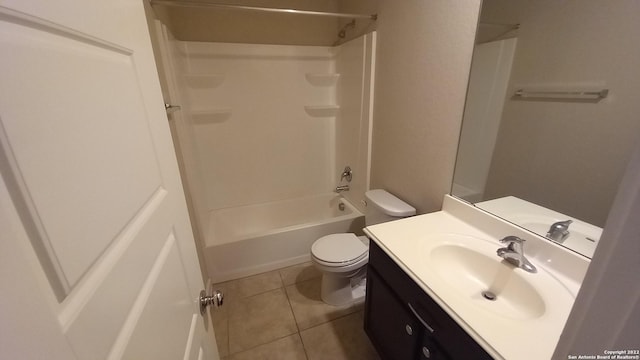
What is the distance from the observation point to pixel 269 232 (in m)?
2.08

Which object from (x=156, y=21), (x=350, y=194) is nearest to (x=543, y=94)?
(x=350, y=194)

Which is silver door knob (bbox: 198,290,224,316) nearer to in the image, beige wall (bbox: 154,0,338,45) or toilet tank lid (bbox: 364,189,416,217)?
toilet tank lid (bbox: 364,189,416,217)

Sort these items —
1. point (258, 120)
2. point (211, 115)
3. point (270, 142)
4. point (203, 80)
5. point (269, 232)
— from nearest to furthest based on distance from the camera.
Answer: point (269, 232)
point (203, 80)
point (211, 115)
point (258, 120)
point (270, 142)

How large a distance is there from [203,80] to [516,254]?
2447 millimetres

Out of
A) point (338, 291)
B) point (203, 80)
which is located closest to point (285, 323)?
point (338, 291)

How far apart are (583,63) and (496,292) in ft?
2.80

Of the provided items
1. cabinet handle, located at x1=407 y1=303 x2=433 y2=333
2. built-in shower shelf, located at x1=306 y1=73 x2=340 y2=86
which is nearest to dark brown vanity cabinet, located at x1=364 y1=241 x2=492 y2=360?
cabinet handle, located at x1=407 y1=303 x2=433 y2=333

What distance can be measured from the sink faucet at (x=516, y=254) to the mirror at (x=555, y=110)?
0.39 ft

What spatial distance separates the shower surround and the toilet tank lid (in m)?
0.40

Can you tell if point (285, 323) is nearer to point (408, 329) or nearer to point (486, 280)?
point (408, 329)

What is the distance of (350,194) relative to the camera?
2566 mm

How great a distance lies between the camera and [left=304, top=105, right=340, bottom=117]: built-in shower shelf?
2.54 meters

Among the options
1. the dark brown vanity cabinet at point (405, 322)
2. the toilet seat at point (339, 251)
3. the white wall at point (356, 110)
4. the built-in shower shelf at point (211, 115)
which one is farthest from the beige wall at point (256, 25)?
the dark brown vanity cabinet at point (405, 322)

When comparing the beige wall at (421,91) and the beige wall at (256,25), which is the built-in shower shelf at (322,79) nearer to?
the beige wall at (256,25)
